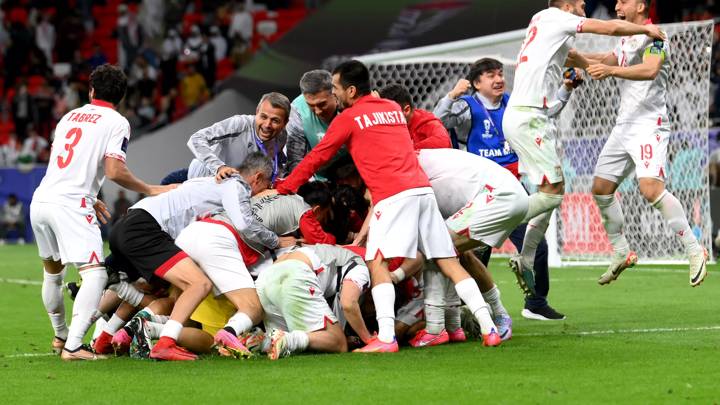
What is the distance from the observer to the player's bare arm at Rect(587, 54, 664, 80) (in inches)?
359

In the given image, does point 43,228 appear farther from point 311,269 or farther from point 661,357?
point 661,357

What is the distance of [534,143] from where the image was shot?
935 centimetres

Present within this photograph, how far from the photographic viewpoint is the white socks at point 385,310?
26.3ft

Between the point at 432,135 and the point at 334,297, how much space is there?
1.65 meters

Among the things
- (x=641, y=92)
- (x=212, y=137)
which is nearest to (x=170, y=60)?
(x=641, y=92)

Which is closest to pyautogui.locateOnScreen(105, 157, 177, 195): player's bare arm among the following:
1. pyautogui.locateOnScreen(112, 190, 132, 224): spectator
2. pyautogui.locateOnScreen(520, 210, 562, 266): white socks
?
pyautogui.locateOnScreen(520, 210, 562, 266): white socks

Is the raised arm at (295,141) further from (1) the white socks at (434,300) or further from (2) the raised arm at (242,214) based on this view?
(1) the white socks at (434,300)

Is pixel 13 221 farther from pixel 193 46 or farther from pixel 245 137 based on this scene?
pixel 245 137

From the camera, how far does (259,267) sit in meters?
8.51

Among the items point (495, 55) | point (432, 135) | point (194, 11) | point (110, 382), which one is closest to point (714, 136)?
point (495, 55)

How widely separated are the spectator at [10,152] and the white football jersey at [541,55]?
748 inches

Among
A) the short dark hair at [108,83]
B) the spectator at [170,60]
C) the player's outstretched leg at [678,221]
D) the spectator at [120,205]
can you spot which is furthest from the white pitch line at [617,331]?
the spectator at [170,60]

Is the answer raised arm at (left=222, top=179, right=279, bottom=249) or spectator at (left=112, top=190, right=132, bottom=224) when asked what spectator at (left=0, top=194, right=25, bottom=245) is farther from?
raised arm at (left=222, top=179, right=279, bottom=249)

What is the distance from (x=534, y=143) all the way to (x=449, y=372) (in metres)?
2.87
